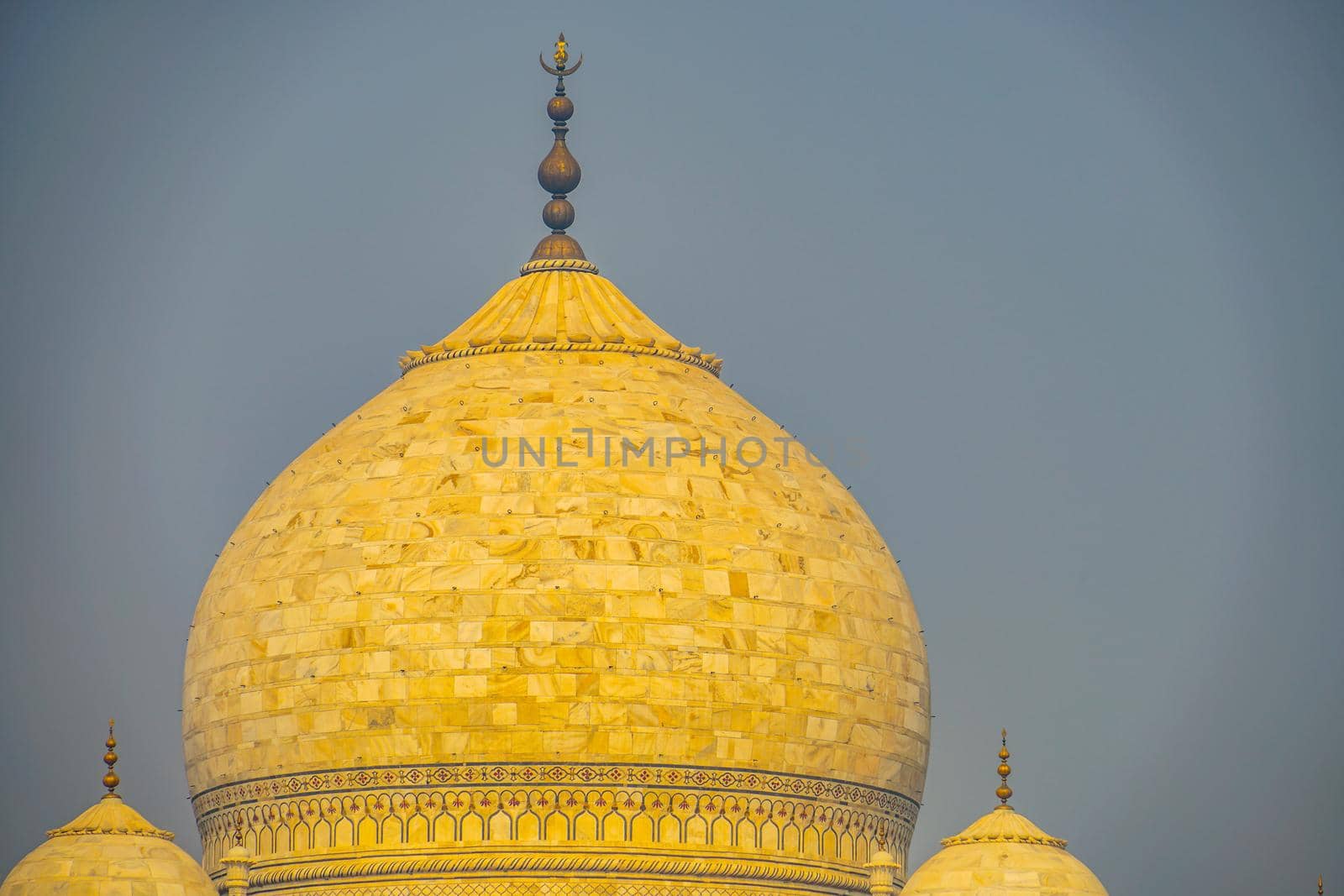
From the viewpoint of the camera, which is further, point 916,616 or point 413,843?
point 916,616

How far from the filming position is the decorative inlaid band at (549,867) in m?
58.6

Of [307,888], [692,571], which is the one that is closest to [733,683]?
[692,571]

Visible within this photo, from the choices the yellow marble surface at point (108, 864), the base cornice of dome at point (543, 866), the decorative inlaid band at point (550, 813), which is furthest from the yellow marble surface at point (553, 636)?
the yellow marble surface at point (108, 864)

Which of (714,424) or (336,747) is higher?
(714,424)

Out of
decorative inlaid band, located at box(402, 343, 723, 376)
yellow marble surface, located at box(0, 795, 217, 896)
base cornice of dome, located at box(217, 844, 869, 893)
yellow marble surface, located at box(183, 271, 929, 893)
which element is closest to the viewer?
yellow marble surface, located at box(0, 795, 217, 896)

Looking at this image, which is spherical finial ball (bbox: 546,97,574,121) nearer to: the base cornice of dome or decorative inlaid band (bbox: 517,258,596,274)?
decorative inlaid band (bbox: 517,258,596,274)

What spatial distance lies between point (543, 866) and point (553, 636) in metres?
2.66

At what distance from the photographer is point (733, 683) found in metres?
59.5

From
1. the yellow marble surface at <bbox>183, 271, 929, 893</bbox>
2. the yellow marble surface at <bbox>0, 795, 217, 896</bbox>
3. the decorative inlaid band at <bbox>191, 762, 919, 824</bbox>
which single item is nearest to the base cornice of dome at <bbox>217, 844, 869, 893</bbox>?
the yellow marble surface at <bbox>183, 271, 929, 893</bbox>

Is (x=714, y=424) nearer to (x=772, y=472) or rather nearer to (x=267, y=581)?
(x=772, y=472)

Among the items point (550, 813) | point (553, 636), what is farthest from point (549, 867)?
point (553, 636)

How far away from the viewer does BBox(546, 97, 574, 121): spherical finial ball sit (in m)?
64.5

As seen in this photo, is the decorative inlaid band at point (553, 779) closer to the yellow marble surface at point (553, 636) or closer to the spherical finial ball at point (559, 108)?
the yellow marble surface at point (553, 636)

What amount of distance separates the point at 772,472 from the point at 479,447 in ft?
12.0
